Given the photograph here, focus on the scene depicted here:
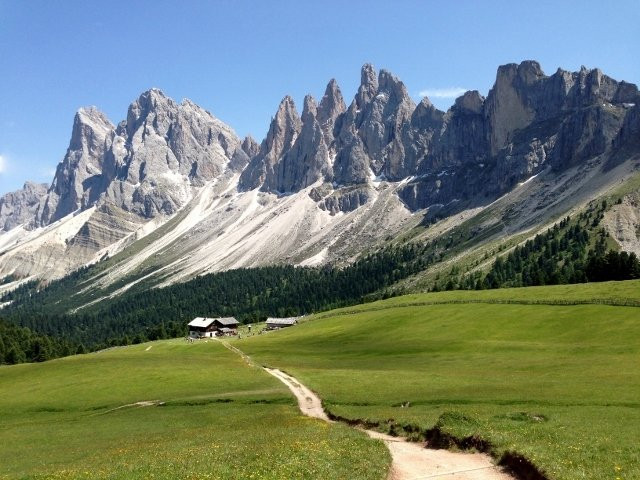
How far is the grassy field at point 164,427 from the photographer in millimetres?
26516

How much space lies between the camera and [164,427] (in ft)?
146

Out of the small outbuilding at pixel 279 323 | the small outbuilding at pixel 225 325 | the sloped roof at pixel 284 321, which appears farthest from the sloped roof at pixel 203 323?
the sloped roof at pixel 284 321

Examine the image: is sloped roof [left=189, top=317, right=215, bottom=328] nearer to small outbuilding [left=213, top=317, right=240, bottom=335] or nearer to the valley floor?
small outbuilding [left=213, top=317, right=240, bottom=335]

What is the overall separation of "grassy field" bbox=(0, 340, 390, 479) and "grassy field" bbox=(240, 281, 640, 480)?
6.71 metres

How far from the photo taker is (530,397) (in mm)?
43875

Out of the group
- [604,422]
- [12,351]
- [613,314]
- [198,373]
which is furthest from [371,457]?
[12,351]

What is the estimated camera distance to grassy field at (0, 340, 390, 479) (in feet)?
87.0

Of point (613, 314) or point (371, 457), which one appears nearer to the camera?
point (371, 457)

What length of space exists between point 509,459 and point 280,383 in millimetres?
38508

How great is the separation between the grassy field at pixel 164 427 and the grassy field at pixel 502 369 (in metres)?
6.71

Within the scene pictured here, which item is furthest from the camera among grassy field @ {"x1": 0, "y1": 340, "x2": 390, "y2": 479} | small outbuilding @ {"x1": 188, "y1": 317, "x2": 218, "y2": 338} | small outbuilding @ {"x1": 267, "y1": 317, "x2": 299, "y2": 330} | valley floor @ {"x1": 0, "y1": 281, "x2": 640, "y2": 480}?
small outbuilding @ {"x1": 188, "y1": 317, "x2": 218, "y2": 338}

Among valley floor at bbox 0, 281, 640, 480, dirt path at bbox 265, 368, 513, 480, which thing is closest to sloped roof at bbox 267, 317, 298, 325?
valley floor at bbox 0, 281, 640, 480

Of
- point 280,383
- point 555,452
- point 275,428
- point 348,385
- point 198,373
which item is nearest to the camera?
point 555,452

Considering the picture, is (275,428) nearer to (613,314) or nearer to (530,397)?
(530,397)
